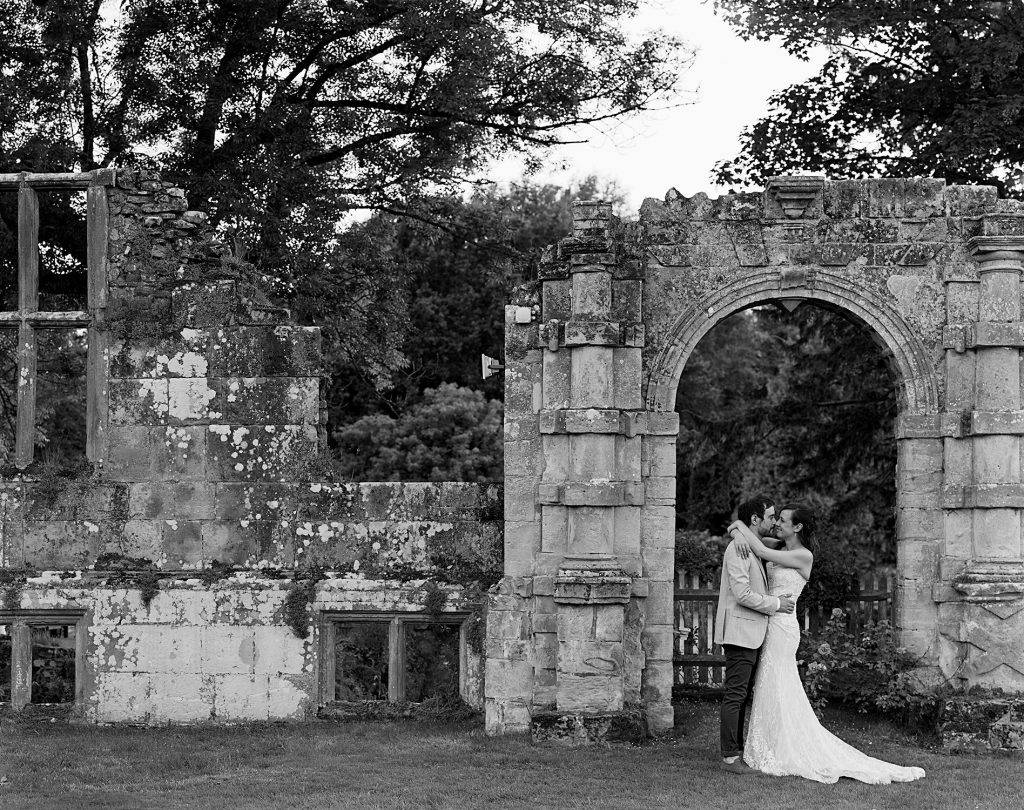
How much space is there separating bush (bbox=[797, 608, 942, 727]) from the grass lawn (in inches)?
8.0

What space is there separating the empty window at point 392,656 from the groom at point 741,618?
2.39 metres

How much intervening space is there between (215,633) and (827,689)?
16.0ft

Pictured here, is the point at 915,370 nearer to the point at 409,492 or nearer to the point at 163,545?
the point at 409,492

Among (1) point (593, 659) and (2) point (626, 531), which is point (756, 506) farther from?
(1) point (593, 659)

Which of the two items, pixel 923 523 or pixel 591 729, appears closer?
pixel 591 729

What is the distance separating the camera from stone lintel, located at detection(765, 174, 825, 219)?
10297 mm

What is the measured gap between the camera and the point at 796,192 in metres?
10.3

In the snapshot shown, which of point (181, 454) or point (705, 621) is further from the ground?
point (181, 454)

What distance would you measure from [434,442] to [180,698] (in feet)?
38.9

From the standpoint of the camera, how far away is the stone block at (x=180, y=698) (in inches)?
418

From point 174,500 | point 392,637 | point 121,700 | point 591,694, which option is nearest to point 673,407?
point 591,694

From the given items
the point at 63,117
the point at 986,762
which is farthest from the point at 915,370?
the point at 63,117

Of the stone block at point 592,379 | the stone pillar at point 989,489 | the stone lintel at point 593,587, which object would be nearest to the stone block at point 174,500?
the stone lintel at point 593,587

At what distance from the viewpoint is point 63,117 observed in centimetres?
1542
